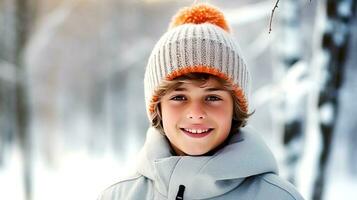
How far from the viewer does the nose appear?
3.56ft

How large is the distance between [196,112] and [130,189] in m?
0.28

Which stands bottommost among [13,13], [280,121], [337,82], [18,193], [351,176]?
[18,193]

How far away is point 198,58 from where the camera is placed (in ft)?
3.70

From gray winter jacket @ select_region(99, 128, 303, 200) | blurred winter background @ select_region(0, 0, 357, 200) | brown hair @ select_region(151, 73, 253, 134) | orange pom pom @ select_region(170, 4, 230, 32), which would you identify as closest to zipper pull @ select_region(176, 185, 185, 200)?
gray winter jacket @ select_region(99, 128, 303, 200)

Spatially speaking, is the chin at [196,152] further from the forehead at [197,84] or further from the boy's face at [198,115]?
the forehead at [197,84]

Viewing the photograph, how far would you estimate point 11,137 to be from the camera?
15.6ft

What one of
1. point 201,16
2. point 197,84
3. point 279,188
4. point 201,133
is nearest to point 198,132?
point 201,133

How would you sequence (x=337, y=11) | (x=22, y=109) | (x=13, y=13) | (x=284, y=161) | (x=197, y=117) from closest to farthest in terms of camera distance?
1. (x=197, y=117)
2. (x=337, y=11)
3. (x=284, y=161)
4. (x=13, y=13)
5. (x=22, y=109)

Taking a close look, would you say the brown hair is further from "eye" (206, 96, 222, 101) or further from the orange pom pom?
the orange pom pom

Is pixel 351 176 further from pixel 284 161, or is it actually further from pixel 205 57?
pixel 205 57

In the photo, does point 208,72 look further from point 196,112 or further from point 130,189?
point 130,189

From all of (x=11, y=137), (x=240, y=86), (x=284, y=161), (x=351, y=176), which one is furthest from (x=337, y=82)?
(x=11, y=137)

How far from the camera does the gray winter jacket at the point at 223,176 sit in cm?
108

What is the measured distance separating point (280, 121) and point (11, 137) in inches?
115
